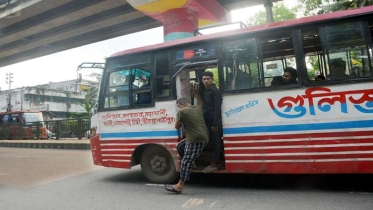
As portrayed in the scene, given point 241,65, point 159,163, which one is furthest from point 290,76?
point 159,163

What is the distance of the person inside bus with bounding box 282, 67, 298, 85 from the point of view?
455 centimetres

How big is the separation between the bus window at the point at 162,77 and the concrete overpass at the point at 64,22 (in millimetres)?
11571

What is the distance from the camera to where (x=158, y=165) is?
557 centimetres

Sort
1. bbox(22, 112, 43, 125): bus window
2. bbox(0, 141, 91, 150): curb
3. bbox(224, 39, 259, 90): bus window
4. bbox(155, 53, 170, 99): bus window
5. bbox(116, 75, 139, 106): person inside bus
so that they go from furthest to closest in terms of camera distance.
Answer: bbox(22, 112, 43, 125): bus window < bbox(0, 141, 91, 150): curb < bbox(116, 75, 139, 106): person inside bus < bbox(155, 53, 170, 99): bus window < bbox(224, 39, 259, 90): bus window

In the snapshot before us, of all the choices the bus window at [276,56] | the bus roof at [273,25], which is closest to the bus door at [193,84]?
the bus roof at [273,25]

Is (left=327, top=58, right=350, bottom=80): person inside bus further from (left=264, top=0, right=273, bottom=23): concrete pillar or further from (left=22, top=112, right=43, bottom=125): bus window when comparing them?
(left=22, top=112, right=43, bottom=125): bus window

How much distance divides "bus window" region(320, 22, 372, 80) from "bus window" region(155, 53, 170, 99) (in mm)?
2716

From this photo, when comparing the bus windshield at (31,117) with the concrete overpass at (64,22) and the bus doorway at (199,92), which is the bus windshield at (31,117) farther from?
the bus doorway at (199,92)

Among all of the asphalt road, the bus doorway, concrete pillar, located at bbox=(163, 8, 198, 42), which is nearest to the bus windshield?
concrete pillar, located at bbox=(163, 8, 198, 42)

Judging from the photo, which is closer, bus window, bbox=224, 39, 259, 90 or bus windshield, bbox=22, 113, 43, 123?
bus window, bbox=224, 39, 259, 90

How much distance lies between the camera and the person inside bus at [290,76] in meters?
4.55

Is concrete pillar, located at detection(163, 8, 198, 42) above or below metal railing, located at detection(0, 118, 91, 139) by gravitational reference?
above

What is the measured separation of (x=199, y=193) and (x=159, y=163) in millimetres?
1105

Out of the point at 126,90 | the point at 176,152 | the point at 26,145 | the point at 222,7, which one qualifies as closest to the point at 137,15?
the point at 222,7
